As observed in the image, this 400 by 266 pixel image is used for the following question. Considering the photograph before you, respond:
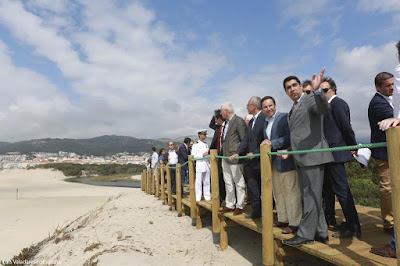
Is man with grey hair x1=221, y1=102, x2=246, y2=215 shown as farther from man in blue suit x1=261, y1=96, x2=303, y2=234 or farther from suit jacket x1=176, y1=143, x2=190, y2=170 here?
suit jacket x1=176, y1=143, x2=190, y2=170

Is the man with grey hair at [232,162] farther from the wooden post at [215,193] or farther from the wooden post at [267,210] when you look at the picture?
the wooden post at [267,210]

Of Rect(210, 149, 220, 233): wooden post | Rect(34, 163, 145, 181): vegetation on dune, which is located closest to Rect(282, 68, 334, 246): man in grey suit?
Rect(210, 149, 220, 233): wooden post

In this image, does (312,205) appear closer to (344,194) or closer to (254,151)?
(344,194)

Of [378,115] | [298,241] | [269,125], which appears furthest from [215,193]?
[378,115]

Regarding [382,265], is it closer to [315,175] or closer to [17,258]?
[315,175]

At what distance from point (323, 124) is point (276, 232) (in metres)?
1.38

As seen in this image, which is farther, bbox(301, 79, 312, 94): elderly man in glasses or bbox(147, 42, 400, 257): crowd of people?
bbox(301, 79, 312, 94): elderly man in glasses

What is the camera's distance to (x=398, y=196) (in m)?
1.90

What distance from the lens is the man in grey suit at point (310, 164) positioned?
305 centimetres

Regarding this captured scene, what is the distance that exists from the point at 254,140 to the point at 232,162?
62 cm

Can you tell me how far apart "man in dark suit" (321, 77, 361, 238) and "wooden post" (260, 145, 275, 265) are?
2.19 ft

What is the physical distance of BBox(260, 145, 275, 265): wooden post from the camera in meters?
3.47

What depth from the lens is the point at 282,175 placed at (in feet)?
11.5

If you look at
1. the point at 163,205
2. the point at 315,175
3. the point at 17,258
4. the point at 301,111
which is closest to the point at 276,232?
the point at 315,175
